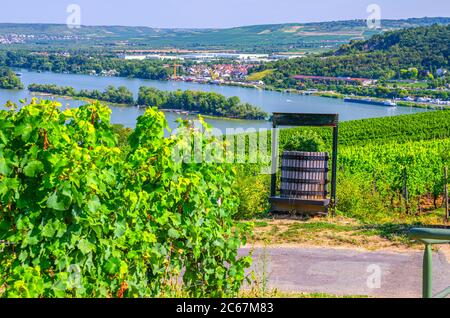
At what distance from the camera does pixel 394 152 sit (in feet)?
82.8

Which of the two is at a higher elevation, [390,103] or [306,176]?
[306,176]

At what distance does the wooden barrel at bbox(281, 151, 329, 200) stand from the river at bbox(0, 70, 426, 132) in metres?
16.9

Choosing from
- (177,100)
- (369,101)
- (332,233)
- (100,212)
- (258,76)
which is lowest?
(369,101)

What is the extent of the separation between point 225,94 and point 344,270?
72.1 meters

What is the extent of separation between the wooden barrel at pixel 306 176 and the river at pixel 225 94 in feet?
55.6

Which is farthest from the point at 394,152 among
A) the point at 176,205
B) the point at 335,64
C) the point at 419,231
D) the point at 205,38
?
the point at 205,38

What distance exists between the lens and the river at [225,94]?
41781mm

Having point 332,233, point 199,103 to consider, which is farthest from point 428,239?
point 199,103

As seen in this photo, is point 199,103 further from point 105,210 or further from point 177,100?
point 105,210

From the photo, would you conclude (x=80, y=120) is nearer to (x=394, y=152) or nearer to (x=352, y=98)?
(x=394, y=152)

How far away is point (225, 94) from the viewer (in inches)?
3169

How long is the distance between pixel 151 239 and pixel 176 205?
0.66m

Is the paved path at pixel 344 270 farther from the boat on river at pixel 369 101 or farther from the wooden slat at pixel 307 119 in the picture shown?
the boat on river at pixel 369 101

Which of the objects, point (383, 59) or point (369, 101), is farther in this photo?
point (383, 59)
